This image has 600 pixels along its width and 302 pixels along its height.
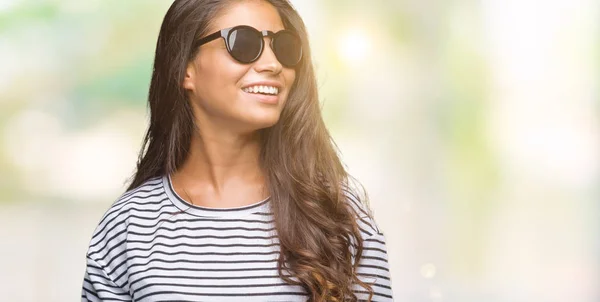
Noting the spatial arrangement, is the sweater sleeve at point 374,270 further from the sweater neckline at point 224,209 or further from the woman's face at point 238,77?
the woman's face at point 238,77

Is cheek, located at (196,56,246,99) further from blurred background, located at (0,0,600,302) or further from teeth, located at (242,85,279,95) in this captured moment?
blurred background, located at (0,0,600,302)

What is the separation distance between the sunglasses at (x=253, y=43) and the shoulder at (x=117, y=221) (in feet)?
1.13

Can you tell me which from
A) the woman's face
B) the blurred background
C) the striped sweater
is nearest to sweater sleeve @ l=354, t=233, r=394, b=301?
the striped sweater

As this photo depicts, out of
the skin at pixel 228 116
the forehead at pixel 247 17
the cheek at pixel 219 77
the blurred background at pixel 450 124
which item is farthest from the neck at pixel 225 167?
the blurred background at pixel 450 124

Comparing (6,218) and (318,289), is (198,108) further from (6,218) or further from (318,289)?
(6,218)

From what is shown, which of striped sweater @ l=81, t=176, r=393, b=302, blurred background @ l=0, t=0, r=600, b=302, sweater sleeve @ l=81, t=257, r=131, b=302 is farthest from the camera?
blurred background @ l=0, t=0, r=600, b=302

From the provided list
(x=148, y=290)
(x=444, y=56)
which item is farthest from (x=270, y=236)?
(x=444, y=56)

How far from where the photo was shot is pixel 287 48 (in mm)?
1710

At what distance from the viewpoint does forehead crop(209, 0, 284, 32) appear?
1.71m

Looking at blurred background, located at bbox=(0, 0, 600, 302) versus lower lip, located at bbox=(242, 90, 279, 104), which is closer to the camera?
lower lip, located at bbox=(242, 90, 279, 104)

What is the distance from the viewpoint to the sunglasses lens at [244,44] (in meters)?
1.66

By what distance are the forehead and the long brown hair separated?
2 cm

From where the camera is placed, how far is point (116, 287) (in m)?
1.74

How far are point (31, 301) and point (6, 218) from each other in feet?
1.02
